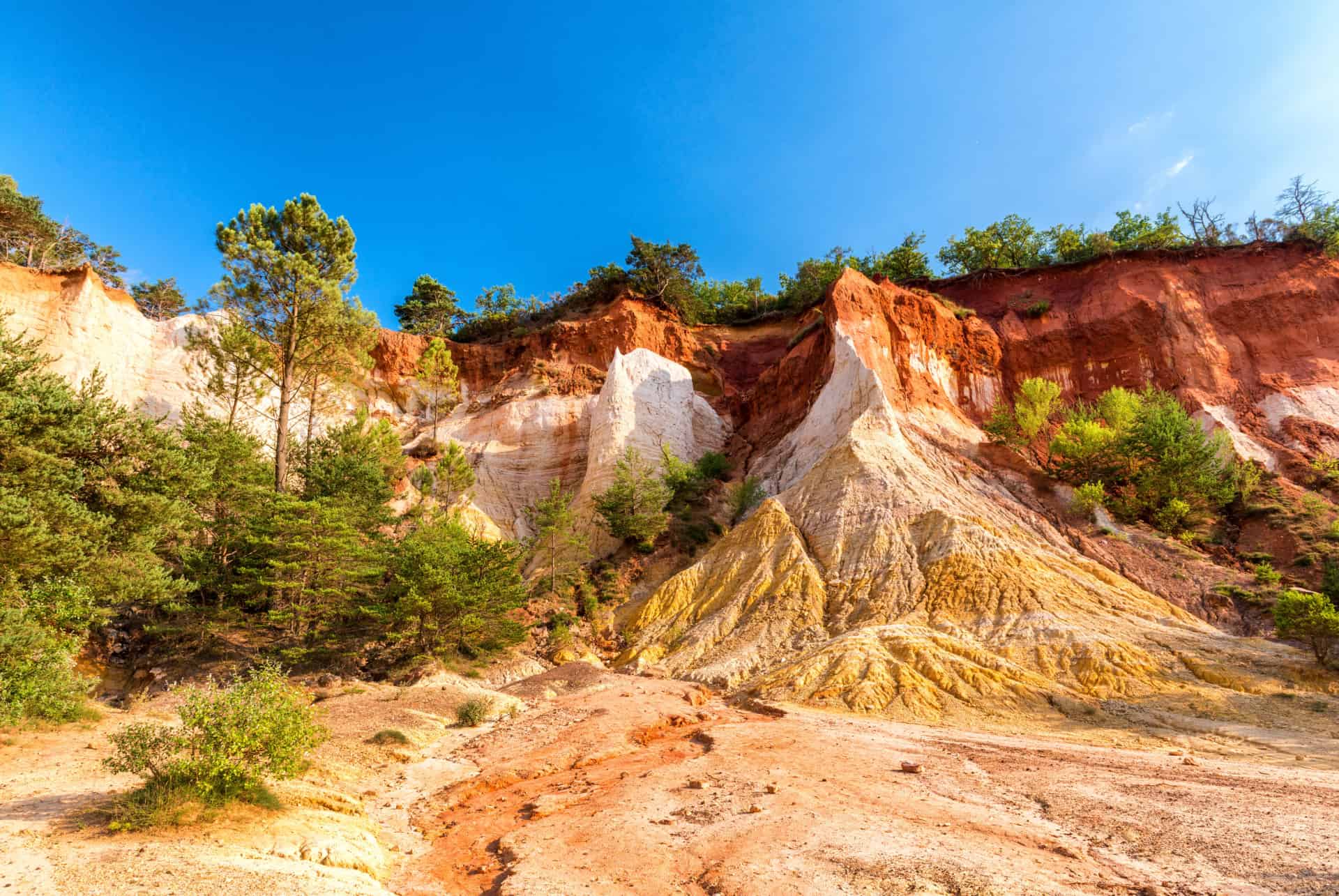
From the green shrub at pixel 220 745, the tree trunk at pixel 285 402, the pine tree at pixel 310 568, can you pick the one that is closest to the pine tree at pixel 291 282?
the tree trunk at pixel 285 402

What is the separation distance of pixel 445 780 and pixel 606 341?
32.5 metres

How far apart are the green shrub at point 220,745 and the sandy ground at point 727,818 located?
0.38m

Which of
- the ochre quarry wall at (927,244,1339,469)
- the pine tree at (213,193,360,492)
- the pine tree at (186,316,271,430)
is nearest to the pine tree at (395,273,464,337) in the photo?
the pine tree at (186,316,271,430)

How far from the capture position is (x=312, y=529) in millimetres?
17109

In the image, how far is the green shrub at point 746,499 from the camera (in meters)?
28.6

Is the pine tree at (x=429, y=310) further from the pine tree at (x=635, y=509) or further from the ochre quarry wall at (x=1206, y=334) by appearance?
the ochre quarry wall at (x=1206, y=334)

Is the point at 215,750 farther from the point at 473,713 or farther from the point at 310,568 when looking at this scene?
the point at 310,568

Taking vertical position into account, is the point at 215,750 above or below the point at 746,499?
below

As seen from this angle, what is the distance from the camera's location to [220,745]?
6266 mm

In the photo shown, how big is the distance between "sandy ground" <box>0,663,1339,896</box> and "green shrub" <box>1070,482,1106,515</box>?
12229 millimetres

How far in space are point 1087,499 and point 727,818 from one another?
21.9m

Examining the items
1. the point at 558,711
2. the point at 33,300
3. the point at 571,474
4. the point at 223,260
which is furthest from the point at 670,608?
the point at 33,300

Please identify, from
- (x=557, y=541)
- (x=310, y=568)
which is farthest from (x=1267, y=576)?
(x=310, y=568)

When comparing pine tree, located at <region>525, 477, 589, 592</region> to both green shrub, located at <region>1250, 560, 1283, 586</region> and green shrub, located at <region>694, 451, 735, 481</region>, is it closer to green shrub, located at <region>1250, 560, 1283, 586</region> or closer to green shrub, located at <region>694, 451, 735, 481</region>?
green shrub, located at <region>694, 451, 735, 481</region>
